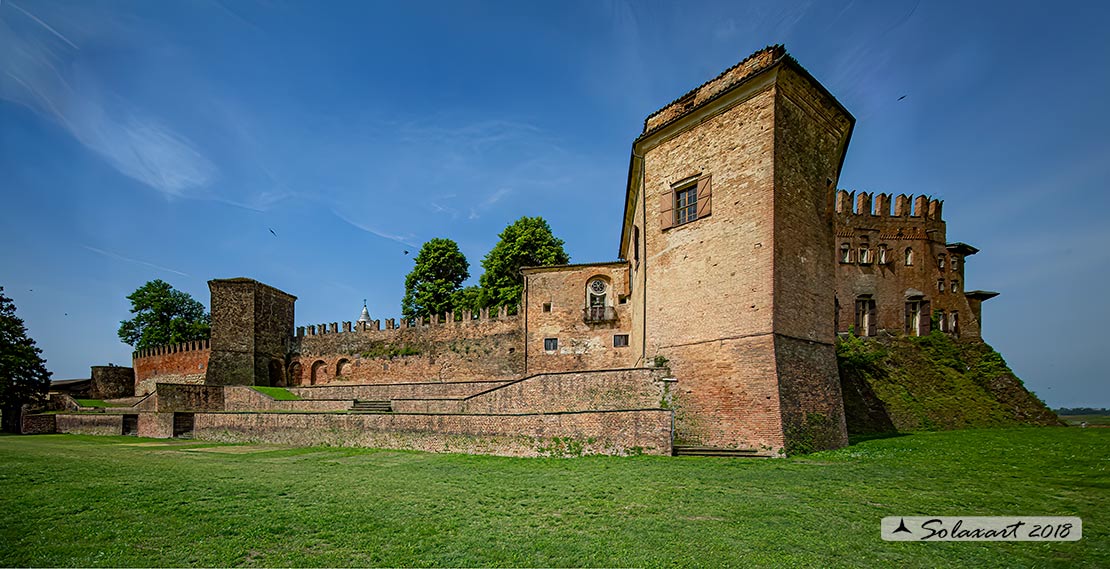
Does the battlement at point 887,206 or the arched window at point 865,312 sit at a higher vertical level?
the battlement at point 887,206

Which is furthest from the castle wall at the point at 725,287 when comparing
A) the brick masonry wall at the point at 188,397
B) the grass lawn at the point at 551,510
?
the brick masonry wall at the point at 188,397

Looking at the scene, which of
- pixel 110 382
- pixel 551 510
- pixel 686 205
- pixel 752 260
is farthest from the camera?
pixel 110 382

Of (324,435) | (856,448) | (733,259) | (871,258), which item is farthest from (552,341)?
(871,258)

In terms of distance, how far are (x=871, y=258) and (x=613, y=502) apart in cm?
2747

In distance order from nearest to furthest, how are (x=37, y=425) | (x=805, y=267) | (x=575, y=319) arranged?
(x=805, y=267) < (x=575, y=319) < (x=37, y=425)

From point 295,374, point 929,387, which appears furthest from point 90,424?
point 929,387

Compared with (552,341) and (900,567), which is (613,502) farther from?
(552,341)

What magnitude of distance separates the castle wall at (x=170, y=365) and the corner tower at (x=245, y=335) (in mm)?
3099

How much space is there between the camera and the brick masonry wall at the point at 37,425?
82.6ft

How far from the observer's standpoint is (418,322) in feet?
103

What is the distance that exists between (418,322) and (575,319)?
1213cm

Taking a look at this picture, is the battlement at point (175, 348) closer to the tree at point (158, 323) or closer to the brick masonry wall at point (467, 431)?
the tree at point (158, 323)

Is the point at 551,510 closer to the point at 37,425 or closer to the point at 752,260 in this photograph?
the point at 752,260

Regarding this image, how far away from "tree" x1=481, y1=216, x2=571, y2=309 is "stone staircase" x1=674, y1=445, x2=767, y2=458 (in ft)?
70.8
